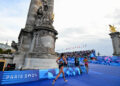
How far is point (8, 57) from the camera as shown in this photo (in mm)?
8930

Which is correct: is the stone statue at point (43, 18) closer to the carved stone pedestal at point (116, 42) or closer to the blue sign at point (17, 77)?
the blue sign at point (17, 77)

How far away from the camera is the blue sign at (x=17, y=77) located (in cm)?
394

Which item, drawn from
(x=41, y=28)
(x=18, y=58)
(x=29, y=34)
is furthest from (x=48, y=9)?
(x=18, y=58)

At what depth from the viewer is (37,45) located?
865cm

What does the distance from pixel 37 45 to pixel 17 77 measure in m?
4.83

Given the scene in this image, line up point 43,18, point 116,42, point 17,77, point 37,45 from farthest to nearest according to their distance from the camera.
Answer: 1. point 116,42
2. point 43,18
3. point 37,45
4. point 17,77

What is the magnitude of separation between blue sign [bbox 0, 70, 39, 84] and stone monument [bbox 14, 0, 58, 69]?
278 cm

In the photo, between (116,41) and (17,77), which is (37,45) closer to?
(17,77)

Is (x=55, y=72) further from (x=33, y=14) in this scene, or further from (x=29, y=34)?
(x=33, y=14)

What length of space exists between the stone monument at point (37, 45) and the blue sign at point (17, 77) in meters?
2.78

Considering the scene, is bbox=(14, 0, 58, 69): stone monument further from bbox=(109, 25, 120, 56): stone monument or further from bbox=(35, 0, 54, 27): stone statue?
bbox=(109, 25, 120, 56): stone monument

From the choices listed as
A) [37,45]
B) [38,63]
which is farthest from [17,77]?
[37,45]

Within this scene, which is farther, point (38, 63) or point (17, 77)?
point (38, 63)

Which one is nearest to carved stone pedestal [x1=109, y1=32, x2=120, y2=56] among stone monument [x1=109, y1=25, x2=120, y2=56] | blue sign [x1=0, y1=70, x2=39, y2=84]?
stone monument [x1=109, y1=25, x2=120, y2=56]
